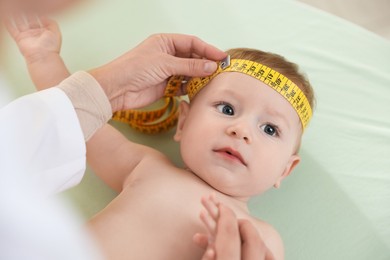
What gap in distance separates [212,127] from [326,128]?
0.58 m

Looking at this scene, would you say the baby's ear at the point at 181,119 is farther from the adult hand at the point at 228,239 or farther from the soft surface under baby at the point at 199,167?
the adult hand at the point at 228,239

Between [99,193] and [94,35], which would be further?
[94,35]

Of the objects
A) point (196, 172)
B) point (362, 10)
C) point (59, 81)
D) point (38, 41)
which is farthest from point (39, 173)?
point (362, 10)

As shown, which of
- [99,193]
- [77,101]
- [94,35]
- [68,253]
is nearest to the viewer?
[68,253]

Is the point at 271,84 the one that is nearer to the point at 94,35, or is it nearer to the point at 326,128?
the point at 326,128

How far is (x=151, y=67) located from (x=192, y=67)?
11cm

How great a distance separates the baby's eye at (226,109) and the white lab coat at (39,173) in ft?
1.38

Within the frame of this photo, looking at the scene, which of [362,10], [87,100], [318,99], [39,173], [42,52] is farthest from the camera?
[362,10]

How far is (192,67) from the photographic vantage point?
122 cm

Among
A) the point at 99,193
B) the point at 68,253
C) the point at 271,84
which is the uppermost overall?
the point at 271,84

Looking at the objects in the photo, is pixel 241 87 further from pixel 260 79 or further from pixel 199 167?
pixel 199 167

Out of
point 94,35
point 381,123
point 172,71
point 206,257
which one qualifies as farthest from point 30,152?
point 381,123

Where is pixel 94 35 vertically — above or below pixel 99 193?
above

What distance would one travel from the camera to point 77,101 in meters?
0.99
